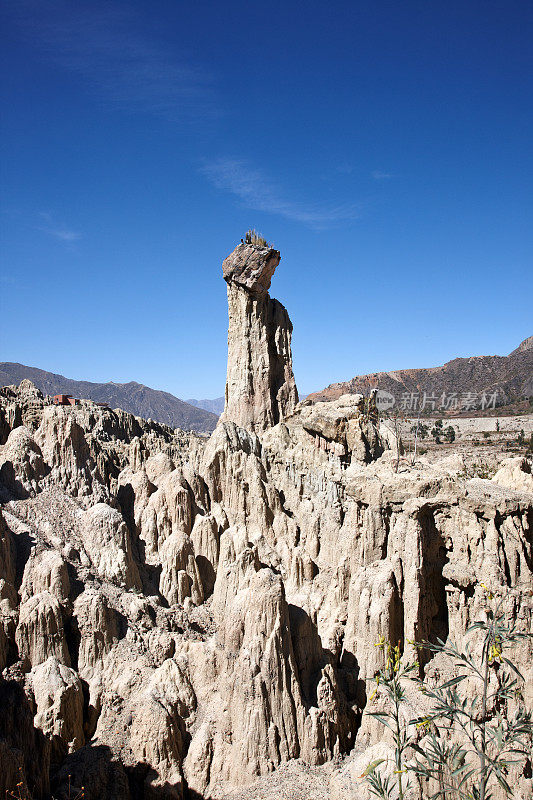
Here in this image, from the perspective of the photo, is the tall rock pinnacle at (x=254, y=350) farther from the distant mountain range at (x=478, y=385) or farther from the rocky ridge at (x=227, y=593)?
the distant mountain range at (x=478, y=385)

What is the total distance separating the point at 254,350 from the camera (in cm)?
→ 3881

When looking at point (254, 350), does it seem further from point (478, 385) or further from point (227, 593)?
→ point (478, 385)

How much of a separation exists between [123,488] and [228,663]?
15.3 metres

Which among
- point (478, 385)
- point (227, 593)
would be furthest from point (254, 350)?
point (478, 385)

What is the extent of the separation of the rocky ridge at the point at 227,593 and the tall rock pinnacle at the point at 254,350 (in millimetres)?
5082

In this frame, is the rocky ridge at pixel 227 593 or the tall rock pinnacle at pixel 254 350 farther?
the tall rock pinnacle at pixel 254 350

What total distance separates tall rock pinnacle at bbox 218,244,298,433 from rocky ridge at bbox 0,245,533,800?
16.7ft

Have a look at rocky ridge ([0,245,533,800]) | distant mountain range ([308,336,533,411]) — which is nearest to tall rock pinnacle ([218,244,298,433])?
rocky ridge ([0,245,533,800])

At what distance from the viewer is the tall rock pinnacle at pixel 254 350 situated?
3816cm

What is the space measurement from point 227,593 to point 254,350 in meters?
19.0

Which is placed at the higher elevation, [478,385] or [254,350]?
[478,385]

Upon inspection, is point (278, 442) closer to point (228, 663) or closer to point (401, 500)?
point (401, 500)

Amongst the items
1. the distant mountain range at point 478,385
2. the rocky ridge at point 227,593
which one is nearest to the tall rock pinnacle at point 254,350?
the rocky ridge at point 227,593

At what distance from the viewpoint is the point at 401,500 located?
71.0 ft
